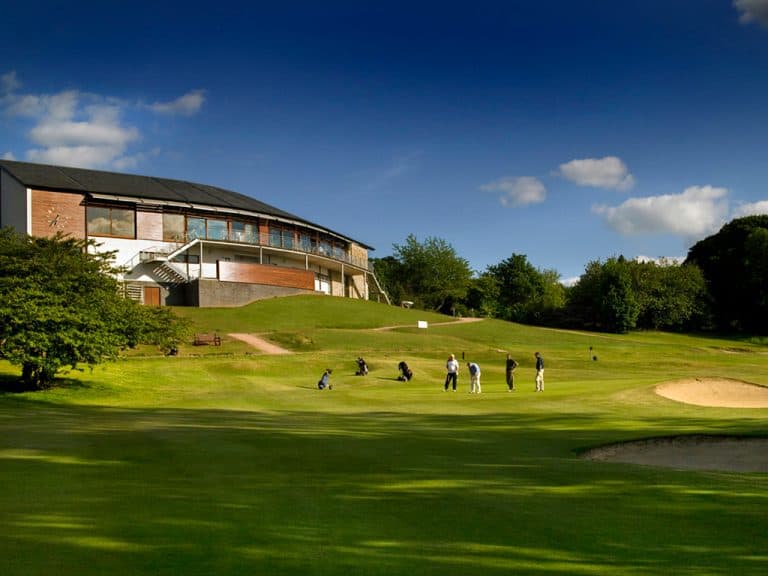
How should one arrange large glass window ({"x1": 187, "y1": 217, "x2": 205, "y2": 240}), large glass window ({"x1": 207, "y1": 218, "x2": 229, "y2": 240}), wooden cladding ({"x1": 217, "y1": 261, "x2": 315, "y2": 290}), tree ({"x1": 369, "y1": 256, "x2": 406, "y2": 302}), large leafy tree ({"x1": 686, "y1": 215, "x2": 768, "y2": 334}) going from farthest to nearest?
tree ({"x1": 369, "y1": 256, "x2": 406, "y2": 302}), large leafy tree ({"x1": 686, "y1": 215, "x2": 768, "y2": 334}), large glass window ({"x1": 207, "y1": 218, "x2": 229, "y2": 240}), wooden cladding ({"x1": 217, "y1": 261, "x2": 315, "y2": 290}), large glass window ({"x1": 187, "y1": 217, "x2": 205, "y2": 240})

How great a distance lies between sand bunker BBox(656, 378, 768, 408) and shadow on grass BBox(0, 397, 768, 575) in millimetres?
17783

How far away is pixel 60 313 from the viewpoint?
30.8 meters

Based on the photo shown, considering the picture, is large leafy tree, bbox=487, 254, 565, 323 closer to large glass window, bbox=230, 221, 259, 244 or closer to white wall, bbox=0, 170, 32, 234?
large glass window, bbox=230, 221, 259, 244

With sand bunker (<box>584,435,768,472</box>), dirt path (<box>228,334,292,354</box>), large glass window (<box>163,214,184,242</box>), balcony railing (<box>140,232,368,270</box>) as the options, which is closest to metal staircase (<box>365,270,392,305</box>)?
balcony railing (<box>140,232,368,270</box>)

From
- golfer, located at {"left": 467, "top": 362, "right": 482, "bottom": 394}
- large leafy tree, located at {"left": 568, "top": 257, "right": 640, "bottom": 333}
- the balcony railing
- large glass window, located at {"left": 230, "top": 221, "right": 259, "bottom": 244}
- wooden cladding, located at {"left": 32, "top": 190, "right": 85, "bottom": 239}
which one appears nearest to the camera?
golfer, located at {"left": 467, "top": 362, "right": 482, "bottom": 394}

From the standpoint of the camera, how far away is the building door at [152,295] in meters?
71.2

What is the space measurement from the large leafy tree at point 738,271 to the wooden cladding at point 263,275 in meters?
51.5

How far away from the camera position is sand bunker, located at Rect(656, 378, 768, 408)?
30031 millimetres

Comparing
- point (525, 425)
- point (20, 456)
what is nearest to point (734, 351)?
point (525, 425)

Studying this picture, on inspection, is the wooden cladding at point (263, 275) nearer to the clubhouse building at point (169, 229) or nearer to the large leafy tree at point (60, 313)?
the clubhouse building at point (169, 229)

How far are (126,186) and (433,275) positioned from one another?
177 ft

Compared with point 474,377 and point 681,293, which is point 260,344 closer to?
point 474,377

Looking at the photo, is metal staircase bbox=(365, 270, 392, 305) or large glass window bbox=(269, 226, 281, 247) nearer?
large glass window bbox=(269, 226, 281, 247)

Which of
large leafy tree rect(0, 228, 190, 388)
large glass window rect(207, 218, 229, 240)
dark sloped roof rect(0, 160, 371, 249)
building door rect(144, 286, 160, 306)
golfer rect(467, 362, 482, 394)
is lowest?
golfer rect(467, 362, 482, 394)
